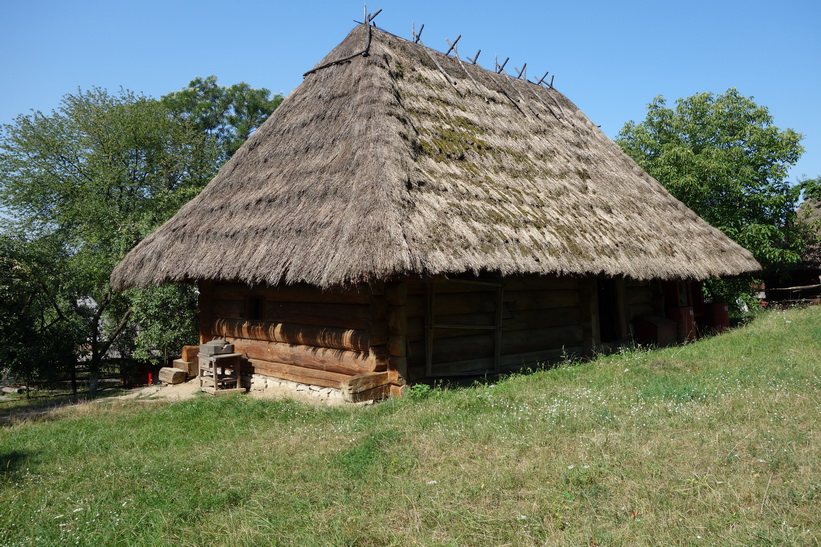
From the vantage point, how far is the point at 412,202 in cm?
689

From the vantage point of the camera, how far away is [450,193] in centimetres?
754

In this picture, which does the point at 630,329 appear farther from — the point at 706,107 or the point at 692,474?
the point at 706,107

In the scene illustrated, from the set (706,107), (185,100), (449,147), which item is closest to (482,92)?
(449,147)

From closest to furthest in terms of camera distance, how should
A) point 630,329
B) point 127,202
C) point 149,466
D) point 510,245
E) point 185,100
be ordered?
point 149,466 → point 510,245 → point 630,329 → point 127,202 → point 185,100

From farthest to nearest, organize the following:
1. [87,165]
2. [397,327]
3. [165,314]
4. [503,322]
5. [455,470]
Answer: [87,165]
[165,314]
[503,322]
[397,327]
[455,470]

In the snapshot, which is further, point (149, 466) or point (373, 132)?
point (373, 132)

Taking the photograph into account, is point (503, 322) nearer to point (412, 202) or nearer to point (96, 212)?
point (412, 202)

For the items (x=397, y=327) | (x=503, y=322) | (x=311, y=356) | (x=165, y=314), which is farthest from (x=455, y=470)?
(x=165, y=314)

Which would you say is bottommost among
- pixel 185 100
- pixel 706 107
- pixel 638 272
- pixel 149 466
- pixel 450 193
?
pixel 149 466

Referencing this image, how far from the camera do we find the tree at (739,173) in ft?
51.3

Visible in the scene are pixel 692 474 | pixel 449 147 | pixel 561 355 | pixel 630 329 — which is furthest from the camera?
pixel 630 329

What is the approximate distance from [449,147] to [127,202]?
16.2 m

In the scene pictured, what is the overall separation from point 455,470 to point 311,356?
4.24 meters

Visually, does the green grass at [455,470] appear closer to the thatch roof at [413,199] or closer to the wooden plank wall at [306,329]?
the wooden plank wall at [306,329]
